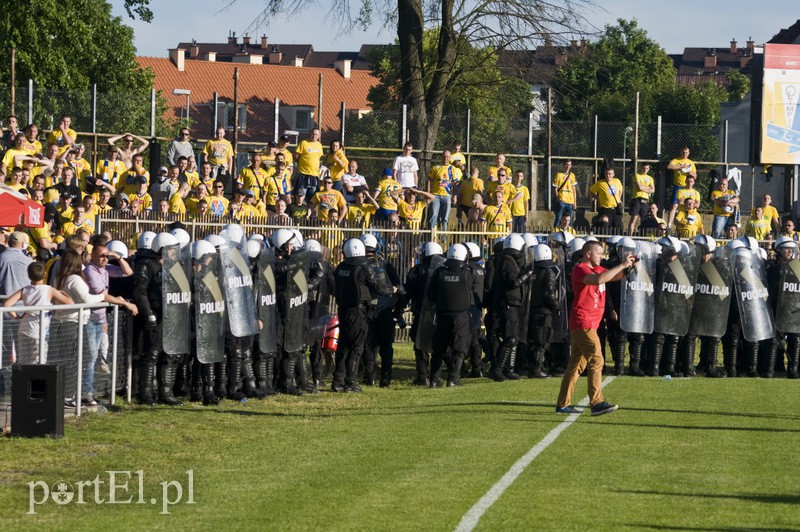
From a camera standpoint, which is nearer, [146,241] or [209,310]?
[209,310]

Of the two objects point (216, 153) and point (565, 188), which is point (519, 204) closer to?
point (565, 188)

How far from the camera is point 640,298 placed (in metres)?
20.0

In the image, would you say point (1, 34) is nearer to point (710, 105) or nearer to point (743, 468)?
point (743, 468)

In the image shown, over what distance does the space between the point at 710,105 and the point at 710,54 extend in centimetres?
7535

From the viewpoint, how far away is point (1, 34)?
4350 centimetres

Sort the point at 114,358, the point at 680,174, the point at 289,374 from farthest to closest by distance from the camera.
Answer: the point at 680,174
the point at 289,374
the point at 114,358

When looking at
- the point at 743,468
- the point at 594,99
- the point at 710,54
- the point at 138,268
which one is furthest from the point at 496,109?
the point at 710,54

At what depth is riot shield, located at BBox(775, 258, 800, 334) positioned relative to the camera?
66.8 feet

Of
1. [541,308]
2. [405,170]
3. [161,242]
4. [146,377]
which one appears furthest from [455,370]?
A: [405,170]

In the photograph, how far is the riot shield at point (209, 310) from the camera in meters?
15.6

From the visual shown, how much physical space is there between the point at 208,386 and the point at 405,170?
37.7ft

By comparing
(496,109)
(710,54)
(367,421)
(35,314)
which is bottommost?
(367,421)

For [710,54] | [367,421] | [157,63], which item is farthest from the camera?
[710,54]

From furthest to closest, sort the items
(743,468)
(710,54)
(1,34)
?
(710,54), (1,34), (743,468)
